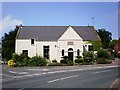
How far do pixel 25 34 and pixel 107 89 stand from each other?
4989cm

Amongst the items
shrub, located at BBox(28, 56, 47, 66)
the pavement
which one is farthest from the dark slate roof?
the pavement

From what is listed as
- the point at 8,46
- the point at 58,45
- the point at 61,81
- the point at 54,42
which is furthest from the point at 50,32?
the point at 61,81

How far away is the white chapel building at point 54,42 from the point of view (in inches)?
2515

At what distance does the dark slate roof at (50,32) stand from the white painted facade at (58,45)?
1.18m

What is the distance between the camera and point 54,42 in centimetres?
6519

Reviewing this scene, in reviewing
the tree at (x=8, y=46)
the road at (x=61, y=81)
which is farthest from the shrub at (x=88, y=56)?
the road at (x=61, y=81)

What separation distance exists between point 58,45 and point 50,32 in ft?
17.4

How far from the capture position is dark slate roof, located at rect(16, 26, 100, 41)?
66.3m

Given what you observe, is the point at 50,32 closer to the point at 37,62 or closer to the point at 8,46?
the point at 37,62

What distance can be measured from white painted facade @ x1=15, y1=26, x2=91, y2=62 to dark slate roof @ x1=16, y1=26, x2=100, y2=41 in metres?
1.18

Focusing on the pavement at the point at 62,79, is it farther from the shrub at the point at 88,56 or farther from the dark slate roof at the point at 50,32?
the dark slate roof at the point at 50,32

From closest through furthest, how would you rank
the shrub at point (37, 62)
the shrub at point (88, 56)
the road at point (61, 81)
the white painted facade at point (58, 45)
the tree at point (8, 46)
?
1. the road at point (61, 81)
2. the shrub at point (37, 62)
3. the shrub at point (88, 56)
4. the white painted facade at point (58, 45)
5. the tree at point (8, 46)

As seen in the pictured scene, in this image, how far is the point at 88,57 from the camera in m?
59.6

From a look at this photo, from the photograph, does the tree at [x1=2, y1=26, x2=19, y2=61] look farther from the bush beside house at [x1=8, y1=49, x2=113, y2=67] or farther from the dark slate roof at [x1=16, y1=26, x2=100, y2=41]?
the bush beside house at [x1=8, y1=49, x2=113, y2=67]
